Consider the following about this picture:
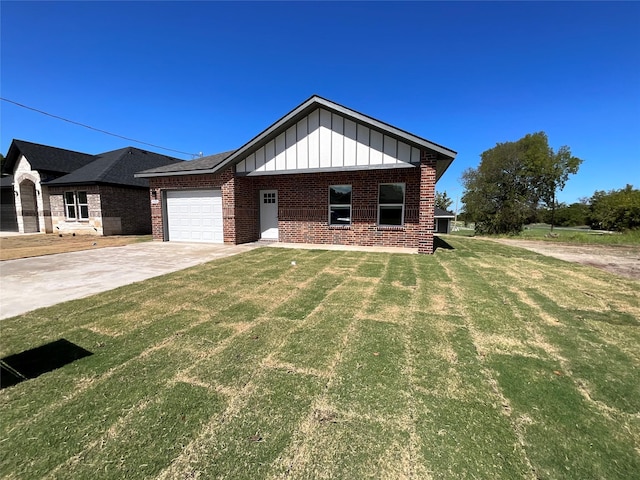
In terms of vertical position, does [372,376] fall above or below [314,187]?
below

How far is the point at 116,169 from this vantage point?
56.4 feet

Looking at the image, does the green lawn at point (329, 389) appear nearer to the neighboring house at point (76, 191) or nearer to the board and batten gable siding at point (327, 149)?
the board and batten gable siding at point (327, 149)

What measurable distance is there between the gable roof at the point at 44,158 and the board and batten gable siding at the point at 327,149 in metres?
16.2

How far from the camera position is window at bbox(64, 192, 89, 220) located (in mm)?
16656

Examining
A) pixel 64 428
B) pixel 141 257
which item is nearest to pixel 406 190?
pixel 141 257

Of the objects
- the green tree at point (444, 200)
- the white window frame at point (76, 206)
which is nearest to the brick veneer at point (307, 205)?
the white window frame at point (76, 206)

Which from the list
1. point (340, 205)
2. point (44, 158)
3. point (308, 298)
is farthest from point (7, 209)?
point (308, 298)

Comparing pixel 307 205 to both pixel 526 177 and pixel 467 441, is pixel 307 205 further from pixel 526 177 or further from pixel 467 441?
pixel 526 177

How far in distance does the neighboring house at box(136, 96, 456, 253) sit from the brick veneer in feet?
0.13

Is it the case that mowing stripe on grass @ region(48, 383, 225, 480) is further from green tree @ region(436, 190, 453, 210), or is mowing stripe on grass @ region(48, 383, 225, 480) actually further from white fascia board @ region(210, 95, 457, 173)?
green tree @ region(436, 190, 453, 210)

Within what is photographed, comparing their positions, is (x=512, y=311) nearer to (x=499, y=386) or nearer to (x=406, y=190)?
(x=499, y=386)

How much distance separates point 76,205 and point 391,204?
18.6 m

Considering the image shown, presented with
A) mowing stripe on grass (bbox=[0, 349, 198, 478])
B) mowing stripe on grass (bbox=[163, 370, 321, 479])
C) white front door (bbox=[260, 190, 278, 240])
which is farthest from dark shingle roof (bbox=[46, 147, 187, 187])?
mowing stripe on grass (bbox=[163, 370, 321, 479])

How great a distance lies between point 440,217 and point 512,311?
60.0 feet
